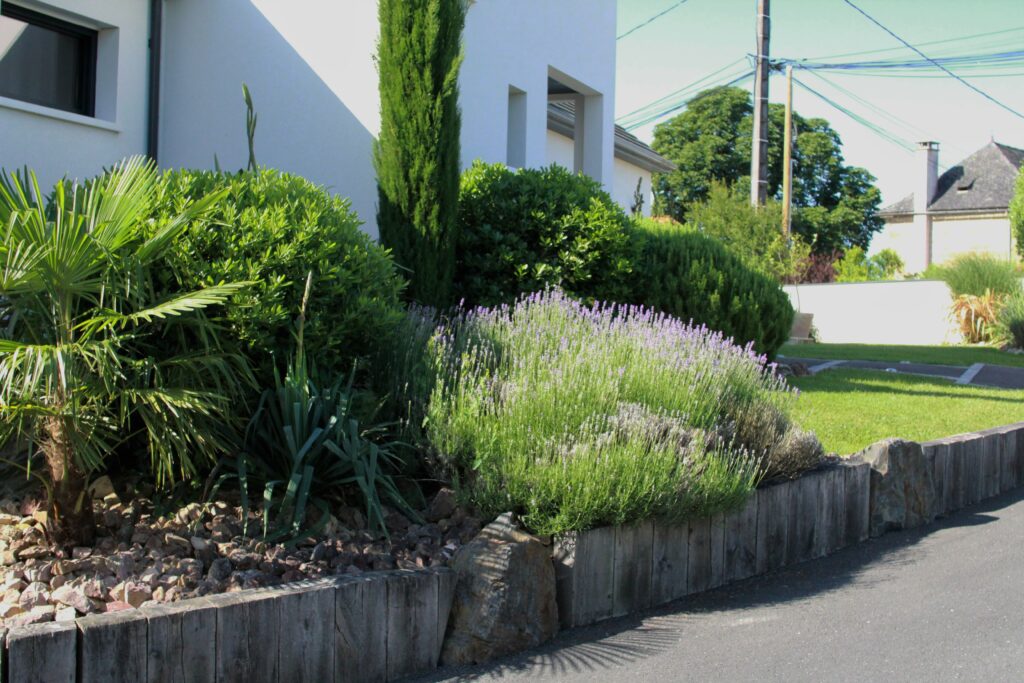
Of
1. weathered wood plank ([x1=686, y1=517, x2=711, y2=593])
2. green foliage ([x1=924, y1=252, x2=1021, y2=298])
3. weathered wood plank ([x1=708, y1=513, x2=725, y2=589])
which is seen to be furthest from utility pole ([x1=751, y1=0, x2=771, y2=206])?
weathered wood plank ([x1=686, y1=517, x2=711, y2=593])

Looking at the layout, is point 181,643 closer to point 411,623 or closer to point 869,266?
point 411,623

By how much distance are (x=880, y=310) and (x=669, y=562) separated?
2548 centimetres

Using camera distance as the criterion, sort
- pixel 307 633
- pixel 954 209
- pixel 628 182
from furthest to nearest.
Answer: pixel 954 209 < pixel 628 182 < pixel 307 633

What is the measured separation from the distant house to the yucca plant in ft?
169

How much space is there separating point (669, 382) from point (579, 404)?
0.73 metres

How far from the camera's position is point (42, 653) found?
11.2 ft

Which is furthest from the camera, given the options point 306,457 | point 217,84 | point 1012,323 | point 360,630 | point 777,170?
point 777,170

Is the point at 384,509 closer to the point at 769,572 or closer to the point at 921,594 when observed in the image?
the point at 769,572

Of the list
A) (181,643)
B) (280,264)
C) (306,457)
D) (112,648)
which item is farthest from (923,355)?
(112,648)

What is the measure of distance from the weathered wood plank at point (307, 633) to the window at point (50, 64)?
7.57 m

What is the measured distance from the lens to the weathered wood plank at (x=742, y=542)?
574 centimetres

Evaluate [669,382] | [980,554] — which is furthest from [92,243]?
[980,554]

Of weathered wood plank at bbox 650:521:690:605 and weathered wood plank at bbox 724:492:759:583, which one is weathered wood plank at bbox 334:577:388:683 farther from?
weathered wood plank at bbox 724:492:759:583

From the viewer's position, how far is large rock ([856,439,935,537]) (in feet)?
22.9
